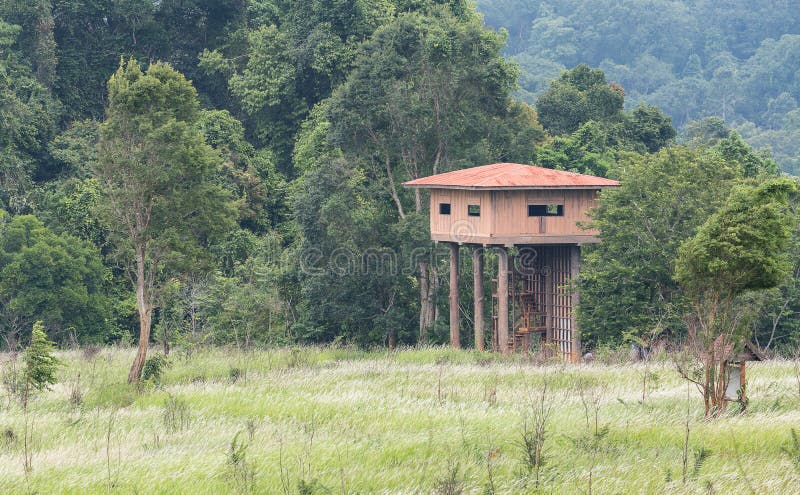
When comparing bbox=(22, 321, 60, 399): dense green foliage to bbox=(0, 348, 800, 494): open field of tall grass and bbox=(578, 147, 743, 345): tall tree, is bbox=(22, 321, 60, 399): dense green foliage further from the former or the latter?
bbox=(578, 147, 743, 345): tall tree

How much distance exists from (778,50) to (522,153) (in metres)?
100

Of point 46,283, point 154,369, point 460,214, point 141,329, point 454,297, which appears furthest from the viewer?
point 46,283

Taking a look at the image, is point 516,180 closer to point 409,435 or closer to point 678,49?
point 409,435

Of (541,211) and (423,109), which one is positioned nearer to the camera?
(541,211)

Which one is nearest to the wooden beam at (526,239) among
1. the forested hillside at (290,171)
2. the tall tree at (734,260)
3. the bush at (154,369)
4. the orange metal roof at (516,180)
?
the forested hillside at (290,171)

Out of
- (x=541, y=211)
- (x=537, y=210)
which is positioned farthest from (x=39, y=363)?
(x=541, y=211)

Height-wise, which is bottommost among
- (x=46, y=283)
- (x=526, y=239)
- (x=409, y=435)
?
(x=409, y=435)

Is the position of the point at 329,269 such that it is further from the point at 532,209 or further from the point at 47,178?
the point at 47,178

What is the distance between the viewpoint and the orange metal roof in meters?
33.4

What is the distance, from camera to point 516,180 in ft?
110

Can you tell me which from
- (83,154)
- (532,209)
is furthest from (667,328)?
(83,154)

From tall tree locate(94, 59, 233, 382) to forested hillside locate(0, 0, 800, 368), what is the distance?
6 cm

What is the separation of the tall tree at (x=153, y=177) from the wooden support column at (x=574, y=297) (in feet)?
36.1

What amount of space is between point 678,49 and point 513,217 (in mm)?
115346
